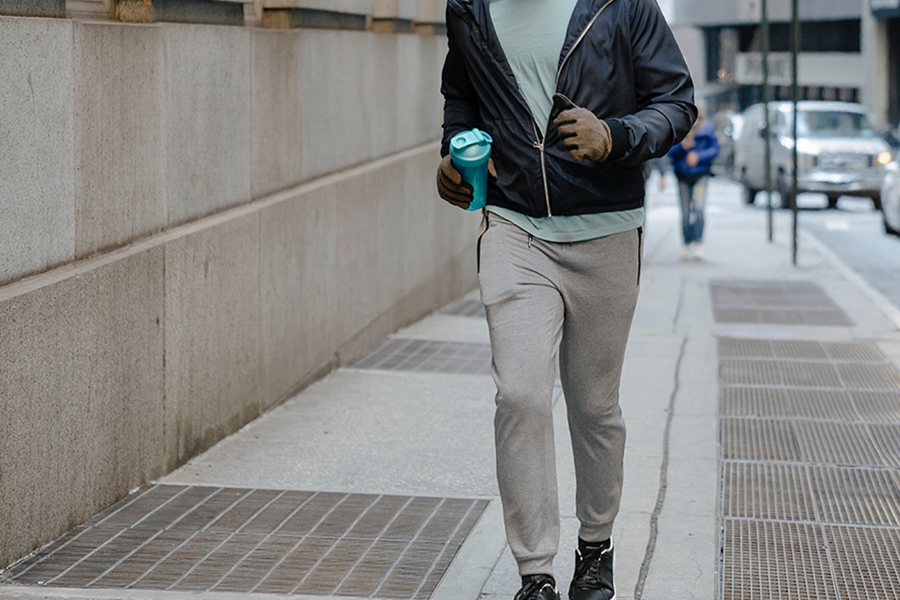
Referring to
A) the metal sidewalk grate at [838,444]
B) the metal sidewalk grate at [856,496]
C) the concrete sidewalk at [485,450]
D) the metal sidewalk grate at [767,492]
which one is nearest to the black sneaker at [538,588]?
the concrete sidewalk at [485,450]

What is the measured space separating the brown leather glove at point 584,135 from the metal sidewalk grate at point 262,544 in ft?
4.82

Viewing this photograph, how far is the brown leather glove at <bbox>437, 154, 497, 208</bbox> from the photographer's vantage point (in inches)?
143

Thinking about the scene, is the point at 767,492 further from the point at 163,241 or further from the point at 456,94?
the point at 163,241

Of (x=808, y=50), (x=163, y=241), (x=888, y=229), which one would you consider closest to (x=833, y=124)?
(x=888, y=229)

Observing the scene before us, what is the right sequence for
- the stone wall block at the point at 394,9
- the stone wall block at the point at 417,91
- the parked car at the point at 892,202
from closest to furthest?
the stone wall block at the point at 394,9 → the stone wall block at the point at 417,91 → the parked car at the point at 892,202

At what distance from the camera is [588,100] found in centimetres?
360

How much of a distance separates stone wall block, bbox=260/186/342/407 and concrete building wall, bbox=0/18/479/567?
2cm

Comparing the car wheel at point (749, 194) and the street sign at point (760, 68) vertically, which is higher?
Answer: the street sign at point (760, 68)

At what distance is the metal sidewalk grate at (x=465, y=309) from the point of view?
10432 mm

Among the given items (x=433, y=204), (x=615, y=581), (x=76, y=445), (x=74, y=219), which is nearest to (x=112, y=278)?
(x=74, y=219)

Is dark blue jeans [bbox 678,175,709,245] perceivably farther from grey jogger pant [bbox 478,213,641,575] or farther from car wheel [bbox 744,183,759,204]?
grey jogger pant [bbox 478,213,641,575]

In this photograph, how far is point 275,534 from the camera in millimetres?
4641

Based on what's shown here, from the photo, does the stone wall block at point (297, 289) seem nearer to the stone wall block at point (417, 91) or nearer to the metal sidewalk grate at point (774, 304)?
the stone wall block at point (417, 91)

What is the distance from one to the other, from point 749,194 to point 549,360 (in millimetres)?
23112
